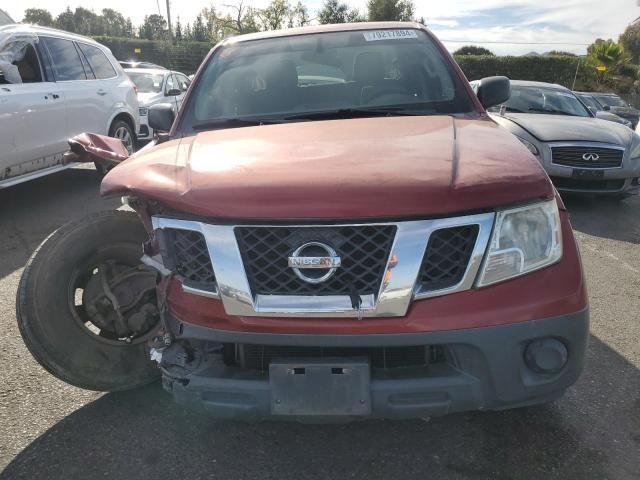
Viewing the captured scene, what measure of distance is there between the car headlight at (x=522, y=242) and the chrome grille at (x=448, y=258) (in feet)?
0.23

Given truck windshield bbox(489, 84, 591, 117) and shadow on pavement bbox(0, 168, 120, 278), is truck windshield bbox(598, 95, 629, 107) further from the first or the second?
shadow on pavement bbox(0, 168, 120, 278)

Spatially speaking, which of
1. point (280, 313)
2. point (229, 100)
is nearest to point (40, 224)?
point (229, 100)

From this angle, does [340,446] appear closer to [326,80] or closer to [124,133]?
[326,80]

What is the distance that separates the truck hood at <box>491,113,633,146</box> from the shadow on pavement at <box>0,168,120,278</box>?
5.00 m

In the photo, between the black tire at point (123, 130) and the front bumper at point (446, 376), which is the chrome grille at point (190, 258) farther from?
the black tire at point (123, 130)

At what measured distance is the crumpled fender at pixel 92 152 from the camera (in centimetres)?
290

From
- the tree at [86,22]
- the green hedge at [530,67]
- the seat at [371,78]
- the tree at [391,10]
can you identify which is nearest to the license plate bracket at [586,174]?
the seat at [371,78]

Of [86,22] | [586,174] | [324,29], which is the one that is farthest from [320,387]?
[86,22]

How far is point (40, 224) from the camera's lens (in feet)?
18.3

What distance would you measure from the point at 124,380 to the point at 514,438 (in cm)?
175

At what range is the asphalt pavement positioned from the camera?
2188 millimetres

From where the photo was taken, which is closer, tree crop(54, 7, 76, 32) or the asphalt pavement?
the asphalt pavement

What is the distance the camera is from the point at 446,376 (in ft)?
6.19

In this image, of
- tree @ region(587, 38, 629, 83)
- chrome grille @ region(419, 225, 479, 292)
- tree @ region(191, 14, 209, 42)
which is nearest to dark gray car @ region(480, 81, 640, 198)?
chrome grille @ region(419, 225, 479, 292)
